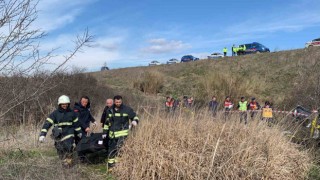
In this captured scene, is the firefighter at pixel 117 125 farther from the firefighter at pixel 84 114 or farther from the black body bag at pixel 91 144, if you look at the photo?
the firefighter at pixel 84 114

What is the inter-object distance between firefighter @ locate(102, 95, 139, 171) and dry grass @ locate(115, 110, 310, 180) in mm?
242

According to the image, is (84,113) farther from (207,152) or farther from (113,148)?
(207,152)

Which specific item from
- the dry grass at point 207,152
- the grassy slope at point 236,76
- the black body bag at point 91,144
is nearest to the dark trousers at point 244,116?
the dry grass at point 207,152

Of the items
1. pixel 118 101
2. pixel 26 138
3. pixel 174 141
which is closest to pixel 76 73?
pixel 26 138

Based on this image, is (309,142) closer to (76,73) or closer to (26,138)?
(26,138)

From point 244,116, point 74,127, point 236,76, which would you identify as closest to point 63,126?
point 74,127

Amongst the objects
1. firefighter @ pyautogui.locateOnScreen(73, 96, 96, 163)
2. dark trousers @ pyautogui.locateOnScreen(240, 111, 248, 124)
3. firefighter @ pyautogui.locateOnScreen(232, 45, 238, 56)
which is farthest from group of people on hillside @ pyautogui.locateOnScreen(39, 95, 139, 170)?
firefighter @ pyautogui.locateOnScreen(232, 45, 238, 56)

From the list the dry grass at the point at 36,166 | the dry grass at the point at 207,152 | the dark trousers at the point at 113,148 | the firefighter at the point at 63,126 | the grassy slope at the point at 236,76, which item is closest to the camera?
the dry grass at the point at 36,166

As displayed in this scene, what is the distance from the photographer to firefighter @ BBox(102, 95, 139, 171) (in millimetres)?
7500

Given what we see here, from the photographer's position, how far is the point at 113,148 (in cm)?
760

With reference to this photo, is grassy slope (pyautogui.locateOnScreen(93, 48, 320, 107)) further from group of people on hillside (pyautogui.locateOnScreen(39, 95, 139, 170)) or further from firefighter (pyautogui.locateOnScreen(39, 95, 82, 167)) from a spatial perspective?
firefighter (pyautogui.locateOnScreen(39, 95, 82, 167))

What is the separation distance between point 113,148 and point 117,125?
1.50 feet

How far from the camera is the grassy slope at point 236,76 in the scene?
2611 centimetres

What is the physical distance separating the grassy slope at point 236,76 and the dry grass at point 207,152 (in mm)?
15304
